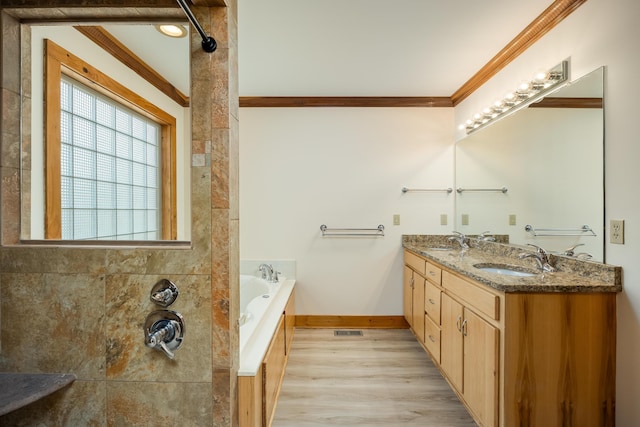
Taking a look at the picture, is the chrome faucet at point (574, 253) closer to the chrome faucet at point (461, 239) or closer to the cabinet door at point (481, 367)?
the cabinet door at point (481, 367)

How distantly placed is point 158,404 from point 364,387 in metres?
1.38

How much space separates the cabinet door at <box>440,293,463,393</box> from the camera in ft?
5.87

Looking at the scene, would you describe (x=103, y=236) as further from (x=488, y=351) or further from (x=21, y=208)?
(x=488, y=351)

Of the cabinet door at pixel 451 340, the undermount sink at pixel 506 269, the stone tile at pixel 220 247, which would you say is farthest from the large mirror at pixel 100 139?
the undermount sink at pixel 506 269

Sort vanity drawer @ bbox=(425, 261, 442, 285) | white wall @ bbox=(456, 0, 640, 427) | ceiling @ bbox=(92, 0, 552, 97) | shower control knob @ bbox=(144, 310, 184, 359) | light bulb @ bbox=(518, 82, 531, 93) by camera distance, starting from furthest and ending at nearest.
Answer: vanity drawer @ bbox=(425, 261, 442, 285) → light bulb @ bbox=(518, 82, 531, 93) → ceiling @ bbox=(92, 0, 552, 97) → white wall @ bbox=(456, 0, 640, 427) → shower control knob @ bbox=(144, 310, 184, 359)

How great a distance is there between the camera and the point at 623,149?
53.8 inches

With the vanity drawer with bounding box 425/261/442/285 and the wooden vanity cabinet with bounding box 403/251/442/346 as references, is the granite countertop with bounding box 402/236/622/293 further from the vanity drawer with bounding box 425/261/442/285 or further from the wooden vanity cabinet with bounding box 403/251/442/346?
the wooden vanity cabinet with bounding box 403/251/442/346

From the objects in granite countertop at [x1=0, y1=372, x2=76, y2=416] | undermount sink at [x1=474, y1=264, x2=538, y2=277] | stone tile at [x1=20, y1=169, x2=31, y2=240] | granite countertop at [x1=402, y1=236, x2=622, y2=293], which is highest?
stone tile at [x1=20, y1=169, x2=31, y2=240]

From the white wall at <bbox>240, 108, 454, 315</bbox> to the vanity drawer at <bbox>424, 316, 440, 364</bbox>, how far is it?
2.22 ft

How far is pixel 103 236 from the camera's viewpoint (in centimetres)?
119

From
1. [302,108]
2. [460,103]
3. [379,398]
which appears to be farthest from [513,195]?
[302,108]

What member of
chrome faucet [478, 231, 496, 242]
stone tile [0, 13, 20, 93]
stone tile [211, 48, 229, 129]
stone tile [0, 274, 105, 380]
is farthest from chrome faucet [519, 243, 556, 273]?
stone tile [0, 13, 20, 93]

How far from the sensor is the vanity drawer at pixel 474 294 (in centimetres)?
142

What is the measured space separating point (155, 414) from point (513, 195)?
255 centimetres
